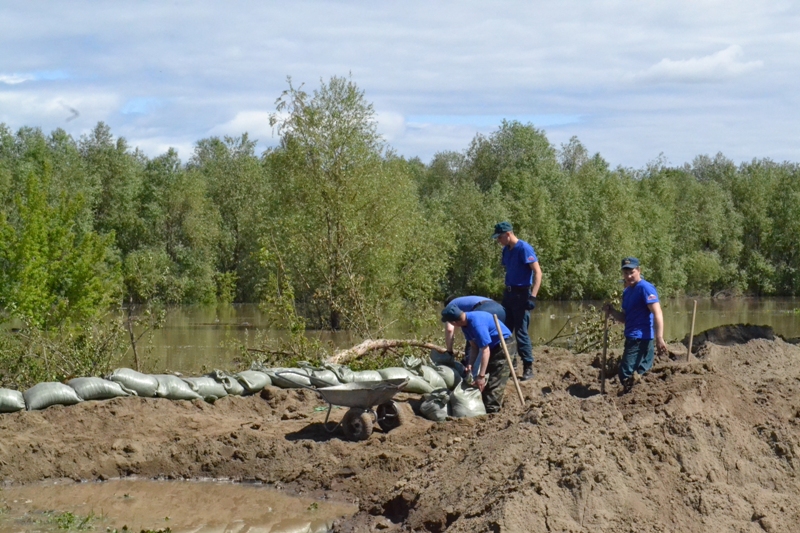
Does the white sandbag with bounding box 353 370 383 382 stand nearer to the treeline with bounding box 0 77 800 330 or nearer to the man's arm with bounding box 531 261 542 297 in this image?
the man's arm with bounding box 531 261 542 297

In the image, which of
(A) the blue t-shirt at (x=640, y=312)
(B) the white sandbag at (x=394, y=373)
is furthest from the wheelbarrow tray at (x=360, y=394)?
(A) the blue t-shirt at (x=640, y=312)

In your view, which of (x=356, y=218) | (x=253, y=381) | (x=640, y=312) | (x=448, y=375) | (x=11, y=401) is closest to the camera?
(x=640, y=312)

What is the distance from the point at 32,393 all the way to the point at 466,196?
40.0m

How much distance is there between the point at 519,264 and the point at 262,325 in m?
22.9

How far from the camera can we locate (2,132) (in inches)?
2062

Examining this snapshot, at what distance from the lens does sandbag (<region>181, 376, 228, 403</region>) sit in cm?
1072

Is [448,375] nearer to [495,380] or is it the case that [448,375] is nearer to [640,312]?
[495,380]

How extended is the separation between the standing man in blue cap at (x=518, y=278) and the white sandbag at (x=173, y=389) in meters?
3.78

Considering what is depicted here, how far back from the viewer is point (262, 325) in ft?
107

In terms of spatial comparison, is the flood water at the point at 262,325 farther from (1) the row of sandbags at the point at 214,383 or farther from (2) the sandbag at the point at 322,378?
(2) the sandbag at the point at 322,378

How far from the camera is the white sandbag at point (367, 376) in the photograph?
445 inches

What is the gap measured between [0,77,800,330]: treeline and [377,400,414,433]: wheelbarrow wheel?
11.2 metres

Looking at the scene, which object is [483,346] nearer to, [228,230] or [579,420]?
[579,420]

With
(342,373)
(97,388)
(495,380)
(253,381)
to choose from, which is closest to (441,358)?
(342,373)
